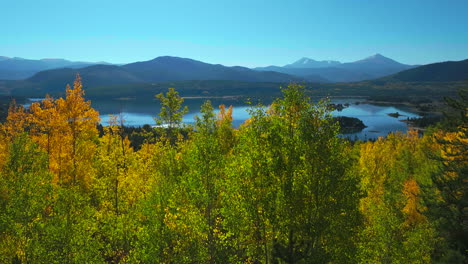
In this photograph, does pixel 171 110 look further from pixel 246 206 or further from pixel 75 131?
pixel 246 206

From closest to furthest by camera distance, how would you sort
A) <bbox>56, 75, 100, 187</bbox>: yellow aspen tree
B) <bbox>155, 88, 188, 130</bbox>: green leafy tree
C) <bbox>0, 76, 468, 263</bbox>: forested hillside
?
1. <bbox>0, 76, 468, 263</bbox>: forested hillside
2. <bbox>56, 75, 100, 187</bbox>: yellow aspen tree
3. <bbox>155, 88, 188, 130</bbox>: green leafy tree

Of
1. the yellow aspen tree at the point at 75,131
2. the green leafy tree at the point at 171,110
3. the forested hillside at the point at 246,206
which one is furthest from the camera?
the green leafy tree at the point at 171,110

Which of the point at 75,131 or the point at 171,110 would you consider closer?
the point at 75,131

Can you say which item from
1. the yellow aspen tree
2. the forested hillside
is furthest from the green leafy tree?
the yellow aspen tree

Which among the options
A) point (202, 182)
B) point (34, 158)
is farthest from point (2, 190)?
point (202, 182)

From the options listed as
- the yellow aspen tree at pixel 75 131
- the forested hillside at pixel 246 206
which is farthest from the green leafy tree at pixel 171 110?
the yellow aspen tree at pixel 75 131

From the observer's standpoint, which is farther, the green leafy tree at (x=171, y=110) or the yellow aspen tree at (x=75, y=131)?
the green leafy tree at (x=171, y=110)

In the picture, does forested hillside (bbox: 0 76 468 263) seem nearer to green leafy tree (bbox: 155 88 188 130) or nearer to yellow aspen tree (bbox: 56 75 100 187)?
green leafy tree (bbox: 155 88 188 130)

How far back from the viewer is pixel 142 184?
37375 mm

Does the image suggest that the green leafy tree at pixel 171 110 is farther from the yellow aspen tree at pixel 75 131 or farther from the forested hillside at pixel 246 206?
the yellow aspen tree at pixel 75 131

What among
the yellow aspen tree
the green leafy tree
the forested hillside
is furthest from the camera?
the green leafy tree

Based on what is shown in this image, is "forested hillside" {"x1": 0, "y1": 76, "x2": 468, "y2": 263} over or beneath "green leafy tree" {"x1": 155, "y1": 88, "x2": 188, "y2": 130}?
beneath

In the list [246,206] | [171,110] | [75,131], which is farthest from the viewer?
[171,110]


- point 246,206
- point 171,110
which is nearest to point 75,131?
point 171,110
